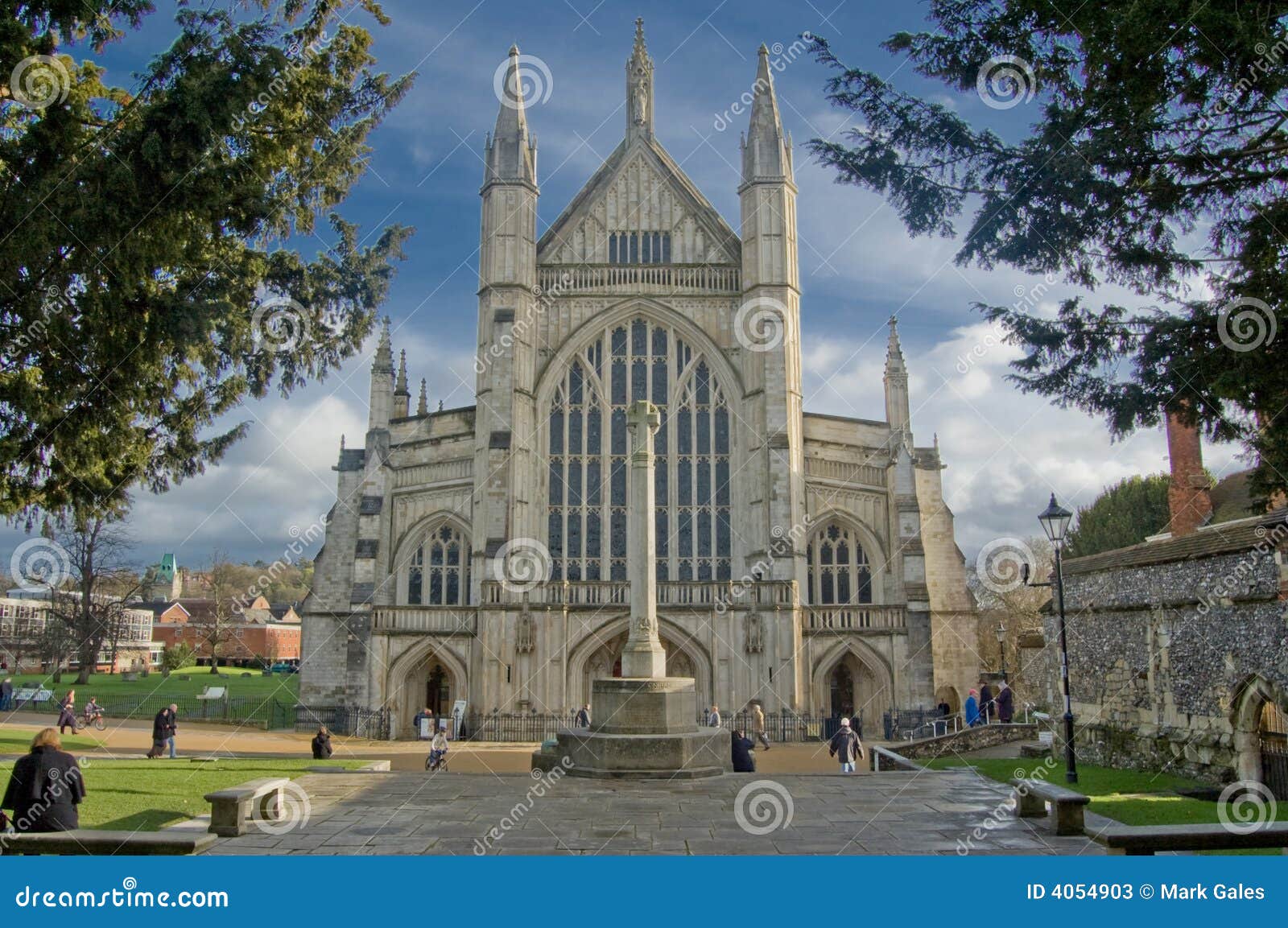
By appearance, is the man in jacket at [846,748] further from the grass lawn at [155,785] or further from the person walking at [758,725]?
the grass lawn at [155,785]

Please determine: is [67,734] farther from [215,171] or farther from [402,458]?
[215,171]

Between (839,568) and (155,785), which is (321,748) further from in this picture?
(839,568)

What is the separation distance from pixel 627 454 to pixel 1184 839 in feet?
79.6

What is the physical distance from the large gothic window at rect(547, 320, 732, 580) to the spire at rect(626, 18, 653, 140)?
24.9 feet

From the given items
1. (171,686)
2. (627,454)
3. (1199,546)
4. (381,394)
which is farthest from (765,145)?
(171,686)

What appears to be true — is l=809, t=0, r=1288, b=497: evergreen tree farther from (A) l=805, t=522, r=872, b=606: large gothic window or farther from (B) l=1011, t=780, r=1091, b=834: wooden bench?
(A) l=805, t=522, r=872, b=606: large gothic window

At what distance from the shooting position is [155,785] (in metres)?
13.4

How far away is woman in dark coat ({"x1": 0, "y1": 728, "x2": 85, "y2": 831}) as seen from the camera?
7.52 metres

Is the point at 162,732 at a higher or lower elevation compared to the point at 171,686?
higher

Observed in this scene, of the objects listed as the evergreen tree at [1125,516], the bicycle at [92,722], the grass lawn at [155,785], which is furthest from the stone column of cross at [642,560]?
the evergreen tree at [1125,516]

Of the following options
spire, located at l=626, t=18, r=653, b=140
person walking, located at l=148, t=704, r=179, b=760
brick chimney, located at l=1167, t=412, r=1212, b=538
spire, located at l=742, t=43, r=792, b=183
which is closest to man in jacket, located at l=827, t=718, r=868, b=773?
brick chimney, located at l=1167, t=412, r=1212, b=538

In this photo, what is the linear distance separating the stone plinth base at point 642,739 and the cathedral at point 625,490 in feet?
43.8

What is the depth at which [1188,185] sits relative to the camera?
1012 centimetres

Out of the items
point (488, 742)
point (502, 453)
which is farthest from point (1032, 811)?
Answer: point (502, 453)
